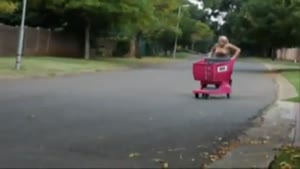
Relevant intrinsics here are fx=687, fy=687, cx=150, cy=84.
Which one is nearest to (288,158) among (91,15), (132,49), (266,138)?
(266,138)

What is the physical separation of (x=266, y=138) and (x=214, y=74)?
7629mm

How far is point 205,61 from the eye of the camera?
18.1 metres

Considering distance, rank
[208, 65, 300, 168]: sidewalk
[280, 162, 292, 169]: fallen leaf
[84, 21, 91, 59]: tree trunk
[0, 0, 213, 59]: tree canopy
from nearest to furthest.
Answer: [280, 162, 292, 169]: fallen leaf → [208, 65, 300, 168]: sidewalk → [0, 0, 213, 59]: tree canopy → [84, 21, 91, 59]: tree trunk

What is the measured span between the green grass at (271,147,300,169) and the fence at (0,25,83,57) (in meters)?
33.2

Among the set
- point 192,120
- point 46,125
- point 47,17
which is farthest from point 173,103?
point 47,17

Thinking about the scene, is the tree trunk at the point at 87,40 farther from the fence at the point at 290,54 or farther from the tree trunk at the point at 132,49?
the fence at the point at 290,54

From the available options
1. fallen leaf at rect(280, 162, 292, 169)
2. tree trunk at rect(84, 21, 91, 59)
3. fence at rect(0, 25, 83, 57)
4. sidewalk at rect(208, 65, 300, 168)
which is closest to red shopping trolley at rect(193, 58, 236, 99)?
sidewalk at rect(208, 65, 300, 168)

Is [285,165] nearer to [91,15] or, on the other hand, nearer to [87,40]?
[91,15]

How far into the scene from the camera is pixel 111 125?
36.4 ft

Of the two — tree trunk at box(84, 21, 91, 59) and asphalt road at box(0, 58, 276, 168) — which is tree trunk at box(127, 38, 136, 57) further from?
asphalt road at box(0, 58, 276, 168)

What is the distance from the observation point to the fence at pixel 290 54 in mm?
84256

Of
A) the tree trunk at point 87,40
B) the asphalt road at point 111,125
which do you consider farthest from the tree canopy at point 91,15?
the asphalt road at point 111,125

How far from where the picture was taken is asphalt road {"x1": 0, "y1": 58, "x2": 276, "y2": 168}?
805 centimetres

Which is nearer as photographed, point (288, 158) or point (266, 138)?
point (288, 158)
